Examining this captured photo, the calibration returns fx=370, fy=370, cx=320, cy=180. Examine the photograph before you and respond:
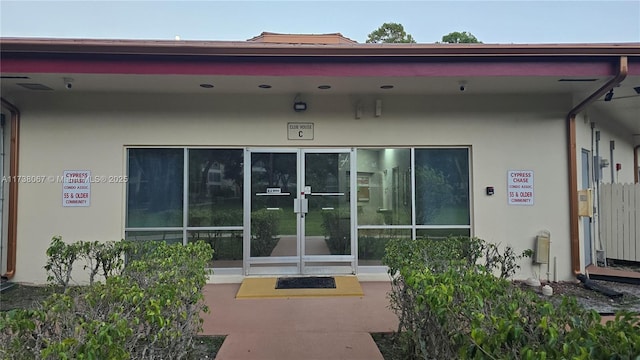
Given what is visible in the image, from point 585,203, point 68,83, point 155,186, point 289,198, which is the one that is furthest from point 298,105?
point 585,203

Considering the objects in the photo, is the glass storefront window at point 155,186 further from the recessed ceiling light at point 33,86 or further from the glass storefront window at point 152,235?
the recessed ceiling light at point 33,86

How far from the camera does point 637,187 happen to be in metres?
7.17

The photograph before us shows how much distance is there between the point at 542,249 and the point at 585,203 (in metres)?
1.12

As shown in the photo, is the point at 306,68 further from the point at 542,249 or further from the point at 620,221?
the point at 620,221

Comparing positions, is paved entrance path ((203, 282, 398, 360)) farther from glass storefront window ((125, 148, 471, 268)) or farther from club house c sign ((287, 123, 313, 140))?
club house c sign ((287, 123, 313, 140))

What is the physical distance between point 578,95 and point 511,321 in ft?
20.2

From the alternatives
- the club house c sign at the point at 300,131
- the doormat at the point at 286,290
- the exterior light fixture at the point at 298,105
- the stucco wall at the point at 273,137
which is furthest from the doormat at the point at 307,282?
the exterior light fixture at the point at 298,105

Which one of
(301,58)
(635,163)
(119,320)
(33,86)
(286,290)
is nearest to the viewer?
(119,320)

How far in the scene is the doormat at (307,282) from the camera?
574 centimetres

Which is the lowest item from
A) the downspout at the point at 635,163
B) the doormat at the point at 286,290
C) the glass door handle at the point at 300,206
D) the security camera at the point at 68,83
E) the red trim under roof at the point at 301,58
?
the doormat at the point at 286,290

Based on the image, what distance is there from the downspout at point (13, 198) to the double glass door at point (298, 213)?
3757mm

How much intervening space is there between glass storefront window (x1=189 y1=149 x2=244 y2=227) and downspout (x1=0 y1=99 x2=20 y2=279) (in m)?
2.79

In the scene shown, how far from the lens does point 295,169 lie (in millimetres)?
6473

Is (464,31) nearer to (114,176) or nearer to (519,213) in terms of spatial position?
(519,213)
